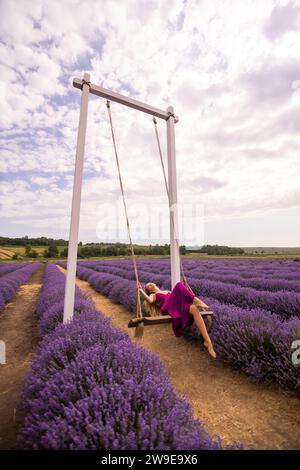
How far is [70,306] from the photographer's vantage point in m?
3.06

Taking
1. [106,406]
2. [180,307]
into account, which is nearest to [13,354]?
[180,307]

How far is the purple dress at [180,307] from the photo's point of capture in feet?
8.71

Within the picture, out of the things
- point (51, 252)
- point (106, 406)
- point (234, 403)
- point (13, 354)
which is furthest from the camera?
point (51, 252)

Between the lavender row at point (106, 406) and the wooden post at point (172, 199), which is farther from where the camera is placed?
the wooden post at point (172, 199)

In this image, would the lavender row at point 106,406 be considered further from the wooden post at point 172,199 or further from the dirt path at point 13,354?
the wooden post at point 172,199

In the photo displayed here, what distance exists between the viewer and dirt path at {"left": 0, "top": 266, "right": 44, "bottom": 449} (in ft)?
6.35

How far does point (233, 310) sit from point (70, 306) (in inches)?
80.3

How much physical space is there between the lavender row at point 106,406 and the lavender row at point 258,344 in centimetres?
115

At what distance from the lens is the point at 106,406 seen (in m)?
1.44

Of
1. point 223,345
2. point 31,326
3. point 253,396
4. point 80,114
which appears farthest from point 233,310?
point 31,326

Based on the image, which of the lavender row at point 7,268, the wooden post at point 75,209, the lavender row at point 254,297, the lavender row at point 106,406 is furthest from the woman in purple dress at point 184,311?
the lavender row at point 7,268

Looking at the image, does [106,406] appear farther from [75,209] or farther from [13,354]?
[13,354]

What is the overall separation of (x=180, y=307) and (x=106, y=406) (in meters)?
1.38
